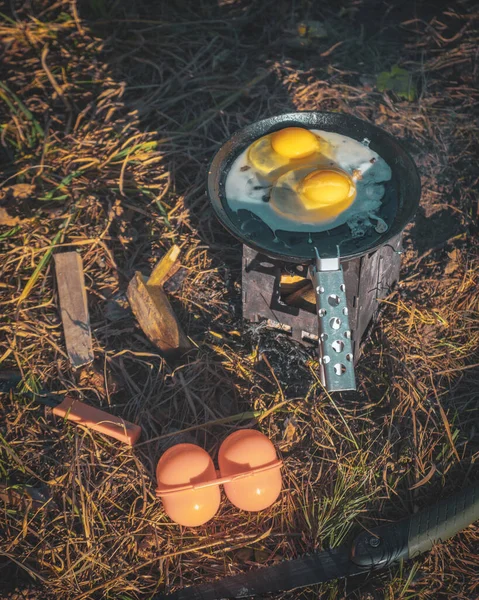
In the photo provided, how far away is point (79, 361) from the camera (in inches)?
121

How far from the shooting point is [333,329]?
231 cm

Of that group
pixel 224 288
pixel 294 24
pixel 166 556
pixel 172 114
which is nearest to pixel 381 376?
pixel 224 288

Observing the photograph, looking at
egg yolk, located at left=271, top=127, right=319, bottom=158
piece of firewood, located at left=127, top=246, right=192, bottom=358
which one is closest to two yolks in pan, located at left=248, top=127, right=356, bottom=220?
egg yolk, located at left=271, top=127, right=319, bottom=158

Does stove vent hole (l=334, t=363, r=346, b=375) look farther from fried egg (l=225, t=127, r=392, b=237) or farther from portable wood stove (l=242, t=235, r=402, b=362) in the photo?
fried egg (l=225, t=127, r=392, b=237)

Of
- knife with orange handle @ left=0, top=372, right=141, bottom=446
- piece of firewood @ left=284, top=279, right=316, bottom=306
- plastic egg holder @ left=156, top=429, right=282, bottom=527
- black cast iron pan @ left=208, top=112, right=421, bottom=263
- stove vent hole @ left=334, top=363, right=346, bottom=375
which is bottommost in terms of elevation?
knife with orange handle @ left=0, top=372, right=141, bottom=446

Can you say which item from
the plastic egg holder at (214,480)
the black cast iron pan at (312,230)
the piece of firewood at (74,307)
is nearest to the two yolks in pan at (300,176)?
the black cast iron pan at (312,230)

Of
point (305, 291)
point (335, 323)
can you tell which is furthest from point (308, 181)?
point (335, 323)

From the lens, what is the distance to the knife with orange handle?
276 centimetres

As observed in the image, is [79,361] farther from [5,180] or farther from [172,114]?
[172,114]

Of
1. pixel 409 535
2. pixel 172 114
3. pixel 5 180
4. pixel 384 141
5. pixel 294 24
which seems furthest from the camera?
pixel 294 24

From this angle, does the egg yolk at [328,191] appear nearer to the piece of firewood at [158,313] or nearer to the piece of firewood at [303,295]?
the piece of firewood at [303,295]

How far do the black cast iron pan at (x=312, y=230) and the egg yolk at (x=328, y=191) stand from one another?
13 centimetres

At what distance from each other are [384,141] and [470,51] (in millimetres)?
2123

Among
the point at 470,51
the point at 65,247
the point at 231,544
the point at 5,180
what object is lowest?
the point at 231,544
